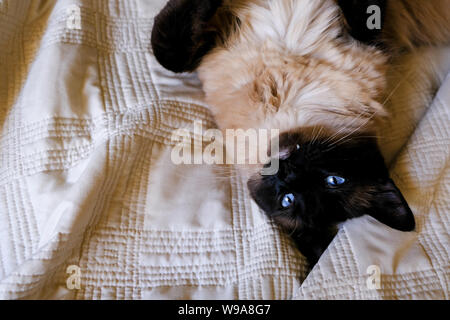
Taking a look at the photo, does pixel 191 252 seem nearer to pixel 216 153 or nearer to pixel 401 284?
pixel 216 153

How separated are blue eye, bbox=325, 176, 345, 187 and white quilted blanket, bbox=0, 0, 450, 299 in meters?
0.11

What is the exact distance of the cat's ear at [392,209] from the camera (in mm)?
850

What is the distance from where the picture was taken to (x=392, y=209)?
0.87 meters

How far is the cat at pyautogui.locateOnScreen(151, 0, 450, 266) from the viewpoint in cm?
90

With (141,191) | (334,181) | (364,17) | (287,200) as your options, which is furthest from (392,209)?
(141,191)

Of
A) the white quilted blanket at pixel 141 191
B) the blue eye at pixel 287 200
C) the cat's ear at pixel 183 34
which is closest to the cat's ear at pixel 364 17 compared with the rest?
the white quilted blanket at pixel 141 191

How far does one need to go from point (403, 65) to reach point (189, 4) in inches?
25.8

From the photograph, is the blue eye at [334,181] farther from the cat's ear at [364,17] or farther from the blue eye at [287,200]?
the cat's ear at [364,17]

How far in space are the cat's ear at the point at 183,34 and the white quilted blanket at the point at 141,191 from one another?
0.07m

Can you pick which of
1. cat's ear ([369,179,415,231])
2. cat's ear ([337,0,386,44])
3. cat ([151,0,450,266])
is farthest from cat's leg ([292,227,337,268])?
cat's ear ([337,0,386,44])

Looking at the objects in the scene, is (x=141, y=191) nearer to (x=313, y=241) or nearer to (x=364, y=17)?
(x=313, y=241)

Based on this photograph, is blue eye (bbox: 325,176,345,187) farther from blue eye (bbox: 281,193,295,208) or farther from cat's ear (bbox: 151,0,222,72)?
cat's ear (bbox: 151,0,222,72)

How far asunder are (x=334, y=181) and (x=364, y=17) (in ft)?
1.39

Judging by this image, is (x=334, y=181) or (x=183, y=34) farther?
(x=183, y=34)
